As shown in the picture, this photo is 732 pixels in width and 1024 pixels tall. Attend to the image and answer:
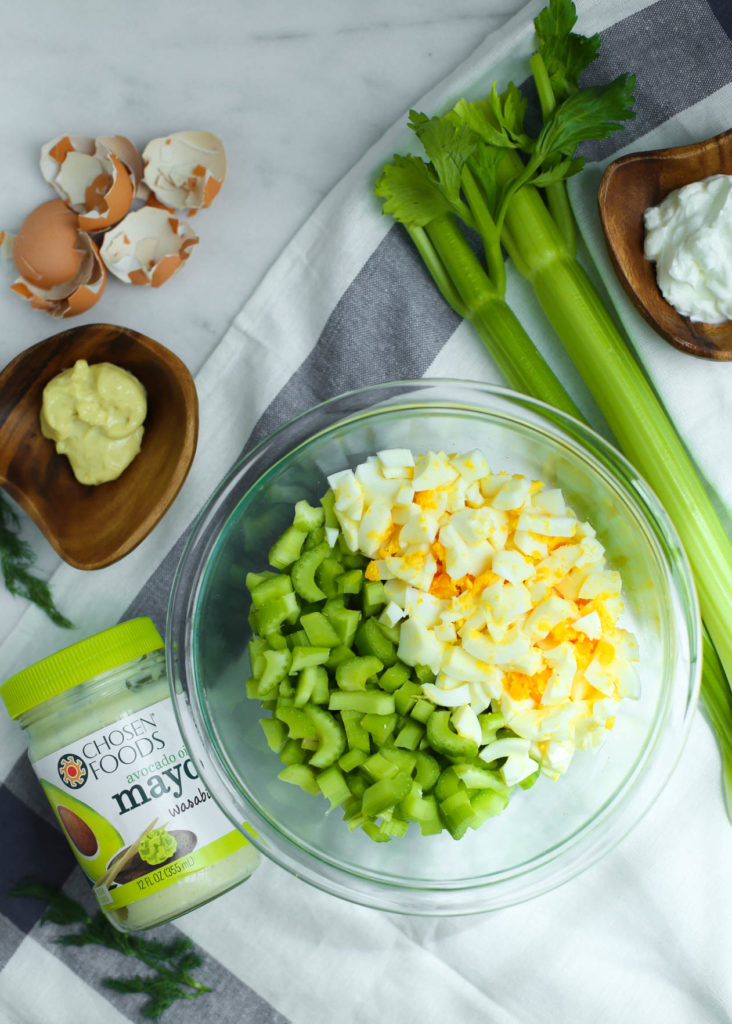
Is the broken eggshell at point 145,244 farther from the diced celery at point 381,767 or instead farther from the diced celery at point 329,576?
the diced celery at point 381,767

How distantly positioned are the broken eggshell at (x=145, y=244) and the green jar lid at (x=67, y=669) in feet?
2.30

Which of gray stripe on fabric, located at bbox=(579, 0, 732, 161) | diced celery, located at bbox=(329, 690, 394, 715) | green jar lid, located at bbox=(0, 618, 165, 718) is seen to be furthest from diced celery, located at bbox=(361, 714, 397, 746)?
gray stripe on fabric, located at bbox=(579, 0, 732, 161)

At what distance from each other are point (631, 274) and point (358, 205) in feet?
1.73

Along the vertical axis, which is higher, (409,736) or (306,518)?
(306,518)

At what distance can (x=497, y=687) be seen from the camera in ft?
3.95

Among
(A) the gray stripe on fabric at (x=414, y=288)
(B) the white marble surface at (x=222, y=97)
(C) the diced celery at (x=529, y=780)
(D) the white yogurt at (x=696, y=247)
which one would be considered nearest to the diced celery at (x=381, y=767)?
(C) the diced celery at (x=529, y=780)

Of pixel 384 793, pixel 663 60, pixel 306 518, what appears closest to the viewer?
pixel 384 793

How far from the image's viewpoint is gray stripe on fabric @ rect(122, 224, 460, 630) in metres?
1.58

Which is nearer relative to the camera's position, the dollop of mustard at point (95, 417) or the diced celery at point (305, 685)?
the diced celery at point (305, 685)

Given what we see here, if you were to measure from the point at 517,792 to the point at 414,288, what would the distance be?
93 cm

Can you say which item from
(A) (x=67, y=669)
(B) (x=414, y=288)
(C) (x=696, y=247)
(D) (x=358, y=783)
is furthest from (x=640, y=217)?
(A) (x=67, y=669)

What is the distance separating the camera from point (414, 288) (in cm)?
159

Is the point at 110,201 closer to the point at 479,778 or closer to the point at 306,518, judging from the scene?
the point at 306,518

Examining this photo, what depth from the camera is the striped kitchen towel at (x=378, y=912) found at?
155 cm
